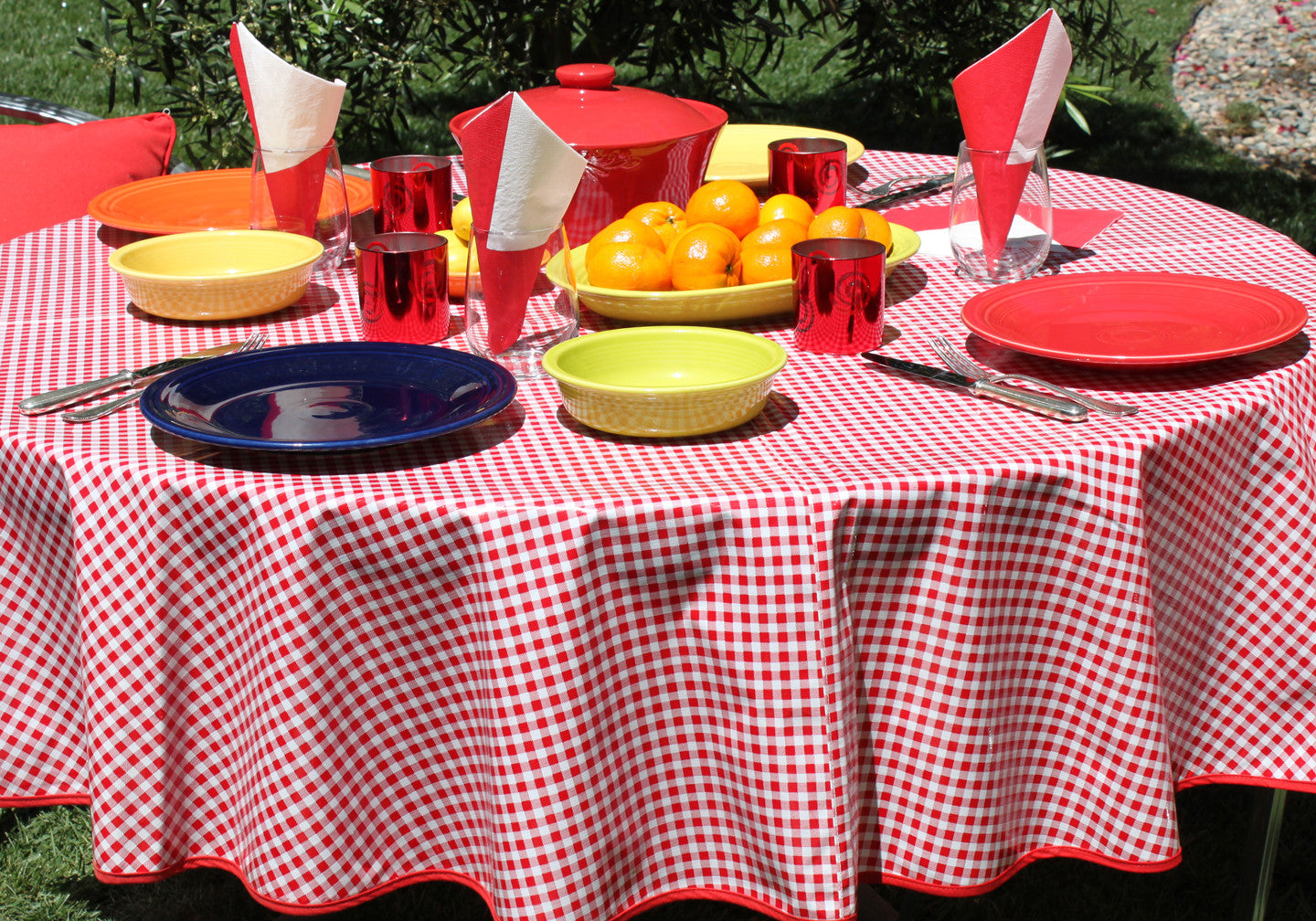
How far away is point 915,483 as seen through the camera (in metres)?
1.19

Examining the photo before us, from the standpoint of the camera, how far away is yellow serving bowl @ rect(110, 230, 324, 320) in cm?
168

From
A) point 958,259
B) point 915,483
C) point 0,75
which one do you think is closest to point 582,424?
point 915,483

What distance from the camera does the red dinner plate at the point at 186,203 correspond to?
6.73ft

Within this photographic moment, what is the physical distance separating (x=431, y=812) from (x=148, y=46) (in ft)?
13.1

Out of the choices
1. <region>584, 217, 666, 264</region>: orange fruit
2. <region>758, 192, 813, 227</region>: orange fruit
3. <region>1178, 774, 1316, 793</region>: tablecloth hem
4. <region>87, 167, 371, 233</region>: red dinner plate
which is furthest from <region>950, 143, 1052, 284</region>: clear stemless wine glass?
<region>87, 167, 371, 233</region>: red dinner plate

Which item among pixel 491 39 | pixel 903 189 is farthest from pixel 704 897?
pixel 491 39

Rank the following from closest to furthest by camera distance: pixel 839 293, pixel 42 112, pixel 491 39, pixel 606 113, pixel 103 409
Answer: pixel 103 409
pixel 839 293
pixel 606 113
pixel 42 112
pixel 491 39

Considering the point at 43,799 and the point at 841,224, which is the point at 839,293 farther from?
the point at 43,799

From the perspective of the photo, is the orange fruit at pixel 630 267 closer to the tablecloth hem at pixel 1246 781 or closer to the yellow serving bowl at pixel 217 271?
the yellow serving bowl at pixel 217 271

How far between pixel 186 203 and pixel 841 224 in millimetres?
1182

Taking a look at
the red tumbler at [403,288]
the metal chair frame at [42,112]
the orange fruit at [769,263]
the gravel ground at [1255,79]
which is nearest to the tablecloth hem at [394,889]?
the red tumbler at [403,288]

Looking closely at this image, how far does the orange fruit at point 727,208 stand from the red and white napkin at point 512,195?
30 centimetres

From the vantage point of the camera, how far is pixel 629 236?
1.66 m

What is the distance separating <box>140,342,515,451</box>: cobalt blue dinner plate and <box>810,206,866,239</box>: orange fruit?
0.48 m
